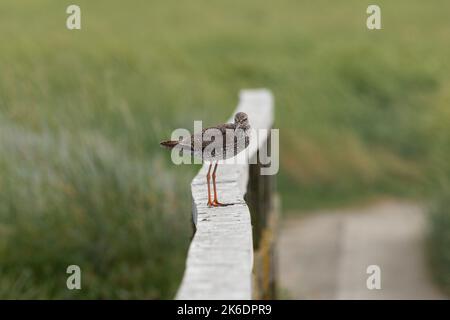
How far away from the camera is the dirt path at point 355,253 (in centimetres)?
1081

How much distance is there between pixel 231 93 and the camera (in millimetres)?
16047

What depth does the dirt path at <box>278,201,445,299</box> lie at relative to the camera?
10.8 m

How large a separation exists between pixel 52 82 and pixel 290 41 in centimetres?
883

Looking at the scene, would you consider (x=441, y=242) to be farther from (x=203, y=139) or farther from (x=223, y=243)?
(x=223, y=243)

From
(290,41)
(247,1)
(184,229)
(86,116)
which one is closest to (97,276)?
(184,229)

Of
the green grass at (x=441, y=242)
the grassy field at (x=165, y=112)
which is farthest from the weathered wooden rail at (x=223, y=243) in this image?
the green grass at (x=441, y=242)

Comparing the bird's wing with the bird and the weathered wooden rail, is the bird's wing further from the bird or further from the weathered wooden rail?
the weathered wooden rail

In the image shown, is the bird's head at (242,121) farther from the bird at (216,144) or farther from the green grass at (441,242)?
the green grass at (441,242)

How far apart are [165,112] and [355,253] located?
3041 millimetres

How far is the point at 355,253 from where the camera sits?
1215 centimetres

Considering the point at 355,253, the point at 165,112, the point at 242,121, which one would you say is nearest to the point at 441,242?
the point at 355,253

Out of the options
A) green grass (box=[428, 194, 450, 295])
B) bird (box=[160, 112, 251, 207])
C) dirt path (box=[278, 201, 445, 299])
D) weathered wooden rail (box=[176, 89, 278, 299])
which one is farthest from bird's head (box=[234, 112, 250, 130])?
green grass (box=[428, 194, 450, 295])

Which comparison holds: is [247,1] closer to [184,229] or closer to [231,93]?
[231,93]

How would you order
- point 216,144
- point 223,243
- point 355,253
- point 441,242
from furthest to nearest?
point 355,253 → point 441,242 → point 216,144 → point 223,243
